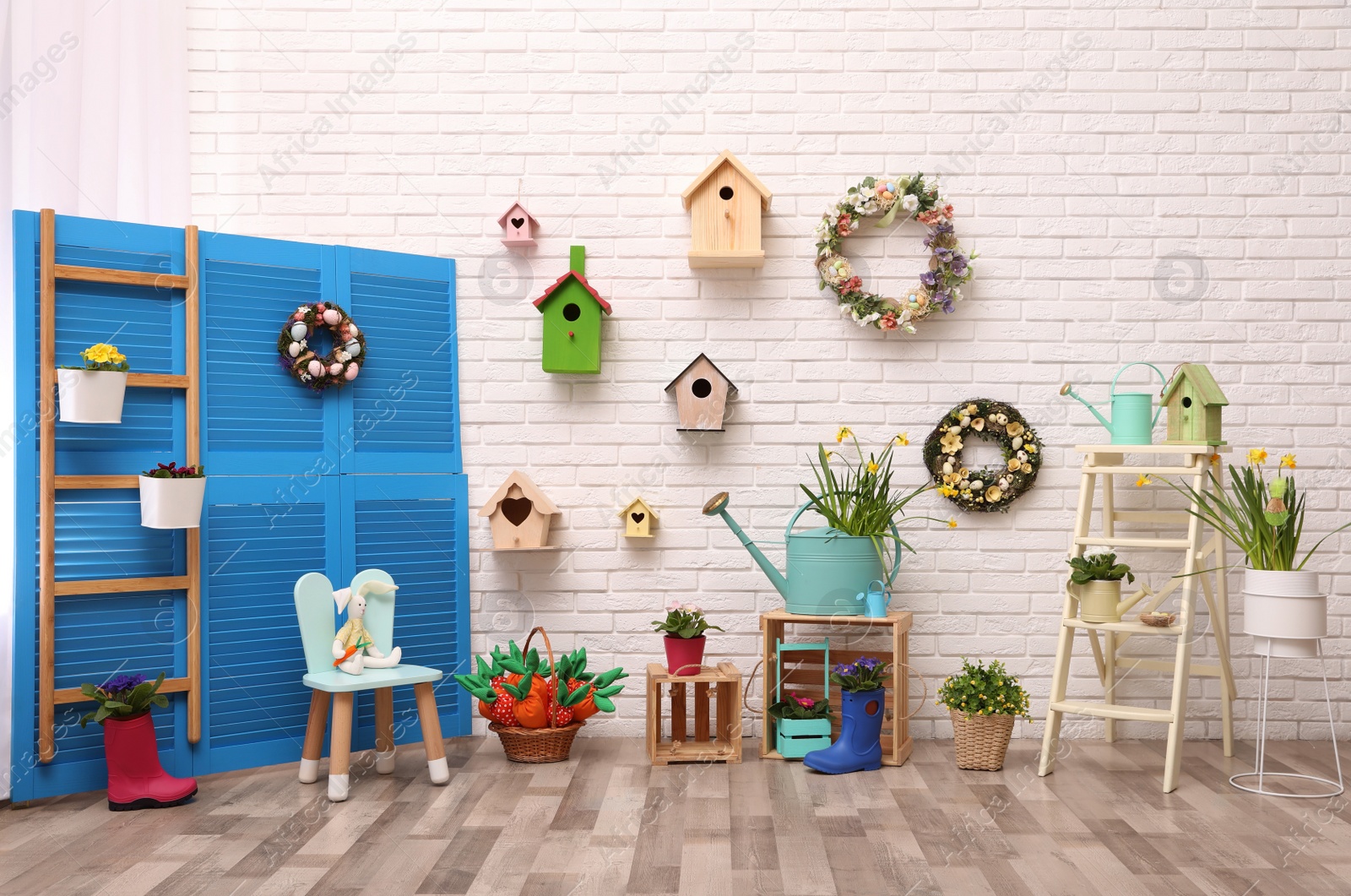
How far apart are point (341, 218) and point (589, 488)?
127cm

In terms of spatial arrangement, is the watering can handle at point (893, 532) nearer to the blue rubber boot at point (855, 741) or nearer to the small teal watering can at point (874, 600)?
the small teal watering can at point (874, 600)

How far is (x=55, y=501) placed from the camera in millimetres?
2676

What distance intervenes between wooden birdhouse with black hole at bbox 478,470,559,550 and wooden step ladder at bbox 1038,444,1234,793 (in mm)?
1666

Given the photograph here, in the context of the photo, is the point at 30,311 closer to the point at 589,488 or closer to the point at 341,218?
the point at 341,218

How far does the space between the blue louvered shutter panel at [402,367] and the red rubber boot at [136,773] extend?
963 millimetres

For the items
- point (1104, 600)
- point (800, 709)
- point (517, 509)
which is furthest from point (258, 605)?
point (1104, 600)

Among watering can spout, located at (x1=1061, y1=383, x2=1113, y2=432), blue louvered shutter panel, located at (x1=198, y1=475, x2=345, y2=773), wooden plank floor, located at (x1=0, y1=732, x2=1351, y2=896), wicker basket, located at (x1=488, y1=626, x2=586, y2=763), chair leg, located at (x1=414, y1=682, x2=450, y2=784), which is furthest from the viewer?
watering can spout, located at (x1=1061, y1=383, x2=1113, y2=432)

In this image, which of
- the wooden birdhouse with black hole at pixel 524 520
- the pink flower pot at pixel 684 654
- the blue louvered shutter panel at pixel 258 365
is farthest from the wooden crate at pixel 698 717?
the blue louvered shutter panel at pixel 258 365

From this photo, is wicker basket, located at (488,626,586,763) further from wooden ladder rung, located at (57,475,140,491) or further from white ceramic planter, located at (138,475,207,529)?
wooden ladder rung, located at (57,475,140,491)

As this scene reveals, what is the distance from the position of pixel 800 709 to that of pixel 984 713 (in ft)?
1.79

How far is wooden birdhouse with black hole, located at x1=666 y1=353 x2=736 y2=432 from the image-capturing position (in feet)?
10.6

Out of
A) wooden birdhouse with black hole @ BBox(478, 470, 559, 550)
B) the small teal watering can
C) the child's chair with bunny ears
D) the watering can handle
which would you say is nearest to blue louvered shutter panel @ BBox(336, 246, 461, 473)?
wooden birdhouse with black hole @ BBox(478, 470, 559, 550)

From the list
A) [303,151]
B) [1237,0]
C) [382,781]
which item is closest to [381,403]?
[303,151]

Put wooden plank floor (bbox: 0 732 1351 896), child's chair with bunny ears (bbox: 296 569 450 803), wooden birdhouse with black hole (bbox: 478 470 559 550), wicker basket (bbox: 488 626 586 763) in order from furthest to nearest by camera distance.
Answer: wooden birdhouse with black hole (bbox: 478 470 559 550) → wicker basket (bbox: 488 626 586 763) → child's chair with bunny ears (bbox: 296 569 450 803) → wooden plank floor (bbox: 0 732 1351 896)
